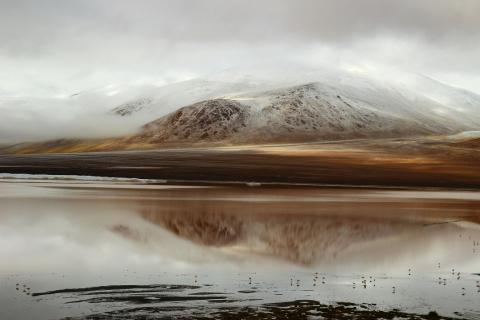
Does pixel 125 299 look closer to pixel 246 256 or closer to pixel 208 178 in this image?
pixel 246 256

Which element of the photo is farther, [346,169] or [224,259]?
[346,169]

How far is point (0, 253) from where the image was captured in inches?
974

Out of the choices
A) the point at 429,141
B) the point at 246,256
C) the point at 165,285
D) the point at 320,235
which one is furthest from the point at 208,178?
the point at 429,141

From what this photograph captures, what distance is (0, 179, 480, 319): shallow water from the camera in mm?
18078

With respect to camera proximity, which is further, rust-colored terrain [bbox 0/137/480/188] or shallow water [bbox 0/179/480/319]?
rust-colored terrain [bbox 0/137/480/188]

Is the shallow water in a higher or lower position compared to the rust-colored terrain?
lower

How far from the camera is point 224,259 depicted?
25.3 m

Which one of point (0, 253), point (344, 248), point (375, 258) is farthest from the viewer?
point (344, 248)

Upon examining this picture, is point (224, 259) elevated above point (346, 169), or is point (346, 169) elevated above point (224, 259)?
point (346, 169)

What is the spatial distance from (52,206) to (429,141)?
145160 millimetres

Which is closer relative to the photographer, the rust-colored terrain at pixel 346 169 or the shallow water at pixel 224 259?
the shallow water at pixel 224 259

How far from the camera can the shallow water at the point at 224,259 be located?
59.3 ft

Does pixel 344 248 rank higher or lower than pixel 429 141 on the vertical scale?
lower

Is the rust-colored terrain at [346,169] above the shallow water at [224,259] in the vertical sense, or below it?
above
